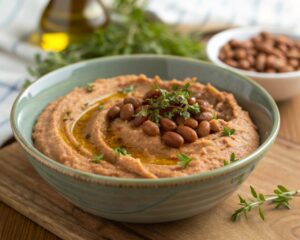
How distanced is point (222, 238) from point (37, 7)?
11.7 ft

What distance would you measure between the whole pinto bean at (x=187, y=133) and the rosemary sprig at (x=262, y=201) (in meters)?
0.40

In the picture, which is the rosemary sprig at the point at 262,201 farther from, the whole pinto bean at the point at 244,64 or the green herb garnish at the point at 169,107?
the whole pinto bean at the point at 244,64

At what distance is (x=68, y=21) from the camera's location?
484cm

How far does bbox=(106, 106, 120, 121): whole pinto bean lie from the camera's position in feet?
9.87

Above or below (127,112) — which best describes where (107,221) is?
below

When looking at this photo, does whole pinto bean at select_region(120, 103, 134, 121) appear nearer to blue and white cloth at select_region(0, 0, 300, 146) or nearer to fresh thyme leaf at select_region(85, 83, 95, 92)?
fresh thyme leaf at select_region(85, 83, 95, 92)

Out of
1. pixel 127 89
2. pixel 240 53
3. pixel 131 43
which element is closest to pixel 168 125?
pixel 127 89

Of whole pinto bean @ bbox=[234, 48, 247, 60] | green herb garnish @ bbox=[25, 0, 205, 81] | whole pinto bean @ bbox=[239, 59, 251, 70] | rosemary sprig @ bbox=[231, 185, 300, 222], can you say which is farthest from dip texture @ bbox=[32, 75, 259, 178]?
green herb garnish @ bbox=[25, 0, 205, 81]

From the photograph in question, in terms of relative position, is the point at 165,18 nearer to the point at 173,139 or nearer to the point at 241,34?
the point at 241,34

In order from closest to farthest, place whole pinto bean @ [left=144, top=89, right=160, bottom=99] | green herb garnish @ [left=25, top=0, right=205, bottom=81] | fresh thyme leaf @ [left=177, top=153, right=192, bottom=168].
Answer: fresh thyme leaf @ [left=177, top=153, right=192, bottom=168]
whole pinto bean @ [left=144, top=89, right=160, bottom=99]
green herb garnish @ [left=25, top=0, right=205, bottom=81]

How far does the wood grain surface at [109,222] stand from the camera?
270 cm

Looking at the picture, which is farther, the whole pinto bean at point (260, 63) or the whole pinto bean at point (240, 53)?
the whole pinto bean at point (240, 53)

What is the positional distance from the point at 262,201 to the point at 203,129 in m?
0.48

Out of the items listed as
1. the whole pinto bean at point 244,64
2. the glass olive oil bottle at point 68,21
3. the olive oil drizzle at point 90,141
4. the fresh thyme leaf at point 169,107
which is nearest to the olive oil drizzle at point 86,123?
the olive oil drizzle at point 90,141
